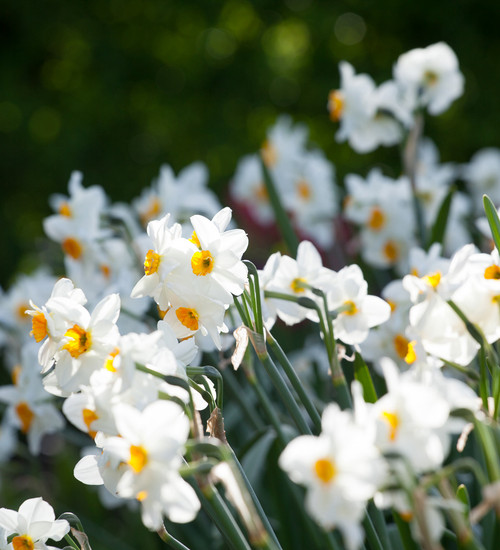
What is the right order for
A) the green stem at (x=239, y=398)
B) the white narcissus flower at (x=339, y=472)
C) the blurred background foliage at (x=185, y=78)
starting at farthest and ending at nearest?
the blurred background foliage at (x=185, y=78) < the green stem at (x=239, y=398) < the white narcissus flower at (x=339, y=472)

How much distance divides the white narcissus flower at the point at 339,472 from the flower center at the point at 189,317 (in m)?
0.27

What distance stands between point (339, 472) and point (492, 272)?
0.39 meters

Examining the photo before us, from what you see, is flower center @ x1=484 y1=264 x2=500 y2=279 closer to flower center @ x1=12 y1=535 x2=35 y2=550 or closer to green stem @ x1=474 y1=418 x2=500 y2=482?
green stem @ x1=474 y1=418 x2=500 y2=482

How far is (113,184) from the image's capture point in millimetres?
4168

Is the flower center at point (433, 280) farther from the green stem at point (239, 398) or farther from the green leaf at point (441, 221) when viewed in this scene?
the green leaf at point (441, 221)

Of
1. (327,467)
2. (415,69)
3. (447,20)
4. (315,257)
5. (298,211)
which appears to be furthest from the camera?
(447,20)

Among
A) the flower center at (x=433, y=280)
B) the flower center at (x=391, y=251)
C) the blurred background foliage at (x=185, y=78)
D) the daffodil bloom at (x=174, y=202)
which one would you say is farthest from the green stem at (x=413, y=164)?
the blurred background foliage at (x=185, y=78)

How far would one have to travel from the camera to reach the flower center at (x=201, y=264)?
77 cm

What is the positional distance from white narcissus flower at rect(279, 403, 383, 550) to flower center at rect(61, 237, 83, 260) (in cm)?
93

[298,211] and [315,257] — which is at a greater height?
[315,257]

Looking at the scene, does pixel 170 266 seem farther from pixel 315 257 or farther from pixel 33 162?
pixel 33 162

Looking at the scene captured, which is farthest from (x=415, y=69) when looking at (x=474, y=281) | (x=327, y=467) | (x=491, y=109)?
(x=491, y=109)

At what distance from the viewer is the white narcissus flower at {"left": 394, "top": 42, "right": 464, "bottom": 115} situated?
4.85ft

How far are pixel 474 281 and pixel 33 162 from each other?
12.8ft
